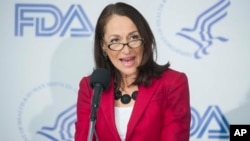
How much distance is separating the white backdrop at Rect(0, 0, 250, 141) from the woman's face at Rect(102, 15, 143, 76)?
66 centimetres

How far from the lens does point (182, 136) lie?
1.28m

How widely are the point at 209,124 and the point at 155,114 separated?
81cm

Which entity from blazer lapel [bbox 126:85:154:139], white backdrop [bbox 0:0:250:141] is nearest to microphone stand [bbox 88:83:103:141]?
blazer lapel [bbox 126:85:154:139]

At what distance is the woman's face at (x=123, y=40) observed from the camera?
4.32ft

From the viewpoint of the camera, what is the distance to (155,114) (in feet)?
4.29

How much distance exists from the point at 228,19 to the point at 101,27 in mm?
913

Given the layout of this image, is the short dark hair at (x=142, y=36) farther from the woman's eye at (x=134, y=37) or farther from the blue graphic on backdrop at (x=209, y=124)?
A: the blue graphic on backdrop at (x=209, y=124)

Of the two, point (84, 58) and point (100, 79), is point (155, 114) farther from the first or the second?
point (84, 58)

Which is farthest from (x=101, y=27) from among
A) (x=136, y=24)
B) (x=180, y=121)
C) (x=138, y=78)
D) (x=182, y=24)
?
(x=182, y=24)

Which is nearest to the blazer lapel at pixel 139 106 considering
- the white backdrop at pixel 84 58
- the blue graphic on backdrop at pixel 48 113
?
the white backdrop at pixel 84 58

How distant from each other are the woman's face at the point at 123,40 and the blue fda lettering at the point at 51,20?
0.66 m

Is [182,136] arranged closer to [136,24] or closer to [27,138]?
[136,24]

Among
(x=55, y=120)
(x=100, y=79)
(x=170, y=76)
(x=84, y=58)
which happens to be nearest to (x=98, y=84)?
(x=100, y=79)

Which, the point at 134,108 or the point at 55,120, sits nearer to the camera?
the point at 134,108
